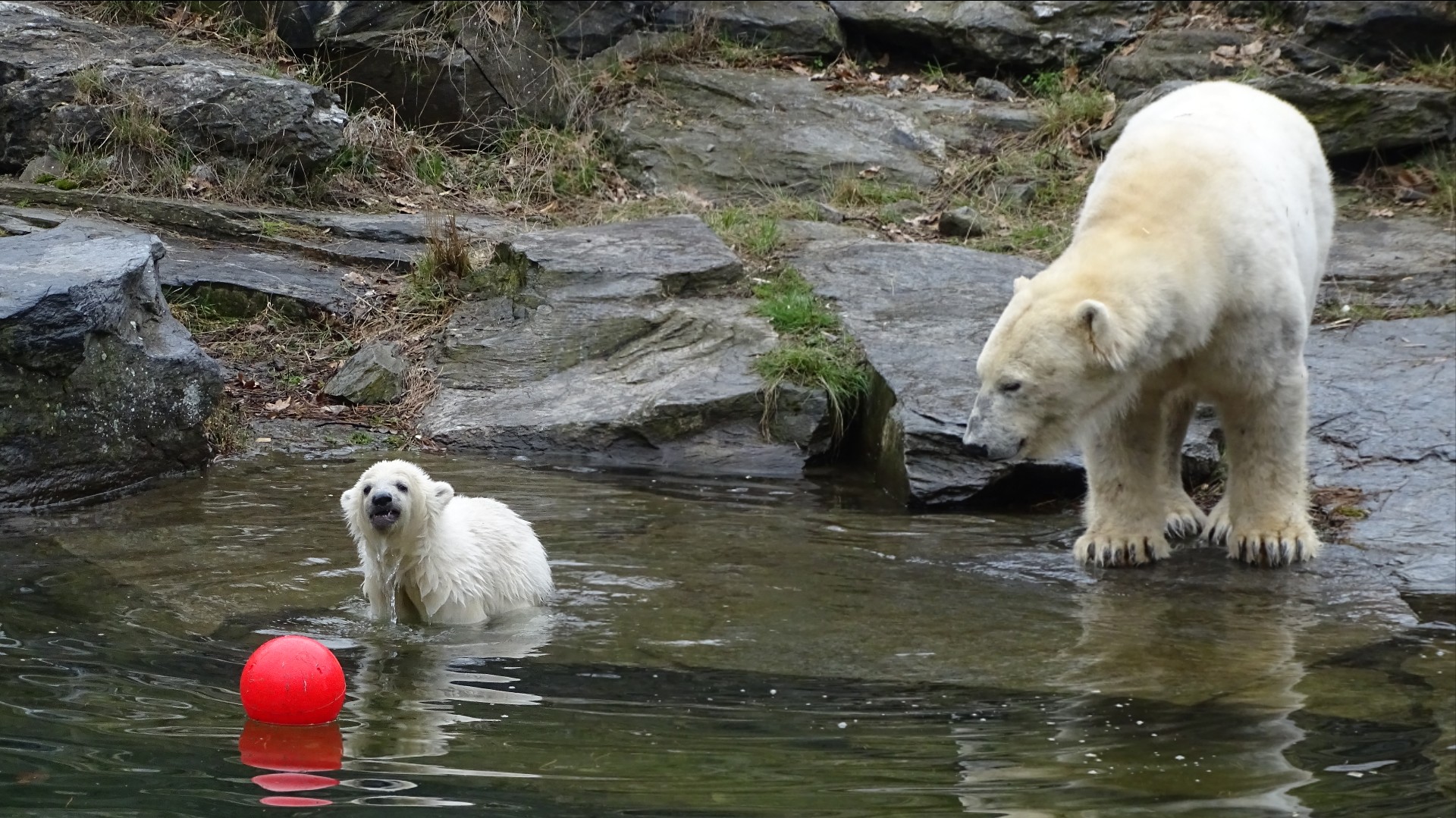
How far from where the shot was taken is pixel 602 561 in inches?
213

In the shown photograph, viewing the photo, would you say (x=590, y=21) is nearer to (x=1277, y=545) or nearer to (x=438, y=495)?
(x=438, y=495)

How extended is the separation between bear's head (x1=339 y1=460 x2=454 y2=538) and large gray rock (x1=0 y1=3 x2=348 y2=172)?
5527 mm

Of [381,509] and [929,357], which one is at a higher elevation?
[929,357]

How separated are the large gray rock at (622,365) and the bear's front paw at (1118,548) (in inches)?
75.9

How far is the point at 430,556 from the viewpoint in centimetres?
483

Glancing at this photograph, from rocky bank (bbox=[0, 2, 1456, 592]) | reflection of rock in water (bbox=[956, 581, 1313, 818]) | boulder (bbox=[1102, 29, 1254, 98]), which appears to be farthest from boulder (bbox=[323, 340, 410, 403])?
boulder (bbox=[1102, 29, 1254, 98])

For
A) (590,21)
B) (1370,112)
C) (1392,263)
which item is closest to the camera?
(1392,263)

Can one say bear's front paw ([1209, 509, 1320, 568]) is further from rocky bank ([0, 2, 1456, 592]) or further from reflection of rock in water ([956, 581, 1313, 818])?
reflection of rock in water ([956, 581, 1313, 818])

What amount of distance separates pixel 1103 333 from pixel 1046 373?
22 cm

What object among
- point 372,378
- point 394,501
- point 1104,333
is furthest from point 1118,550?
point 372,378

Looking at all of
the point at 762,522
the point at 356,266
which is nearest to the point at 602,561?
the point at 762,522

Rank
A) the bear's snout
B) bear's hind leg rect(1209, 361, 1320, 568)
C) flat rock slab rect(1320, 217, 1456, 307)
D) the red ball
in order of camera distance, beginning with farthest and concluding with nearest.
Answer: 1. flat rock slab rect(1320, 217, 1456, 307)
2. bear's hind leg rect(1209, 361, 1320, 568)
3. the bear's snout
4. the red ball

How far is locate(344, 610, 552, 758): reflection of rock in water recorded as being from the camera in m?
3.46

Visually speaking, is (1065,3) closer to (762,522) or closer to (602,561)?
(762,522)
